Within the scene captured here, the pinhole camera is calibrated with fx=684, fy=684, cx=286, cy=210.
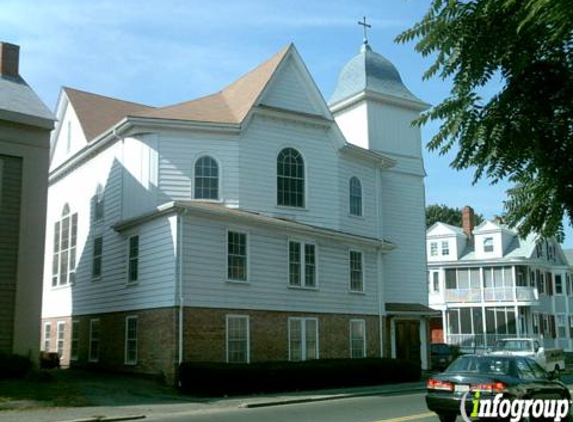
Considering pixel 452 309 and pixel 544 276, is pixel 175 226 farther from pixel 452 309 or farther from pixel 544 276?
pixel 544 276

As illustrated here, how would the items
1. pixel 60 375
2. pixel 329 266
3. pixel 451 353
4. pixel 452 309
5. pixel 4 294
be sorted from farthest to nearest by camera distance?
pixel 452 309, pixel 451 353, pixel 329 266, pixel 60 375, pixel 4 294

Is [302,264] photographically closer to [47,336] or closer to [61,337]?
[61,337]

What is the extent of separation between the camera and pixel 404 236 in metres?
34.8

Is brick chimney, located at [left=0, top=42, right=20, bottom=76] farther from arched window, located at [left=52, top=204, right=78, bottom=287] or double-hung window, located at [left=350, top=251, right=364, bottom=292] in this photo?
double-hung window, located at [left=350, top=251, right=364, bottom=292]

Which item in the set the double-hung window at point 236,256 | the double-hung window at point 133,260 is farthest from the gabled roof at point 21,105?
the double-hung window at point 236,256

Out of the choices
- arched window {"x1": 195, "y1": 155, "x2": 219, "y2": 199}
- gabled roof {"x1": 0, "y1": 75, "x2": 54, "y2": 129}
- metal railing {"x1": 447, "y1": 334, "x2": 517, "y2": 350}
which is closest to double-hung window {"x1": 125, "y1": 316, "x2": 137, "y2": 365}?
arched window {"x1": 195, "y1": 155, "x2": 219, "y2": 199}

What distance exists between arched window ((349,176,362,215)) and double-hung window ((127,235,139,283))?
10232mm

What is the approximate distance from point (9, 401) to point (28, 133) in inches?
363

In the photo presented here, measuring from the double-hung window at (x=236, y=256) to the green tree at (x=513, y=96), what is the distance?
1983 centimetres

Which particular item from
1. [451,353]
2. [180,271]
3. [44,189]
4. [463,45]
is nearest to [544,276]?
[451,353]

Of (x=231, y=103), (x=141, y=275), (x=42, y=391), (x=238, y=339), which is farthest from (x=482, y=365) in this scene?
(x=231, y=103)

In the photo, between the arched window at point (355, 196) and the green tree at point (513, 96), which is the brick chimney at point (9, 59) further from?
the green tree at point (513, 96)

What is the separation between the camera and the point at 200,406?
746 inches

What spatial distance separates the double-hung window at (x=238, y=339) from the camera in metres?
24.7
